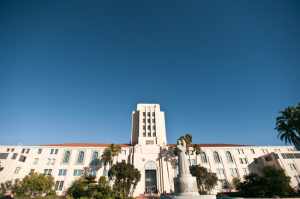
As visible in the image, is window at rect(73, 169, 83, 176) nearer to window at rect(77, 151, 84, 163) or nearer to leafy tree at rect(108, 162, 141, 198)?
window at rect(77, 151, 84, 163)

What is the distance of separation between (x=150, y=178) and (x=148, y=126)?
64.0 feet

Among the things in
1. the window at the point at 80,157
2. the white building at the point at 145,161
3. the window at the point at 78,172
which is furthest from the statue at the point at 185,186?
the window at the point at 80,157

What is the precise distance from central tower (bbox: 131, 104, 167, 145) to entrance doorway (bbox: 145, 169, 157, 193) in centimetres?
1061

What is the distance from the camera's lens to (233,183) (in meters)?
41.2

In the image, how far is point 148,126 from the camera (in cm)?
5859

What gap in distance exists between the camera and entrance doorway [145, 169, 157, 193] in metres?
42.1

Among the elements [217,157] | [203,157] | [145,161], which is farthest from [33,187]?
[217,157]

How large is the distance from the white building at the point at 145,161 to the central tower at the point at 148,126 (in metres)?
1.95

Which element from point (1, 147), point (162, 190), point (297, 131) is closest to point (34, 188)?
point (1, 147)

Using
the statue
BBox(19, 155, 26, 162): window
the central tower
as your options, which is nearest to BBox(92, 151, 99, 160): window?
the central tower

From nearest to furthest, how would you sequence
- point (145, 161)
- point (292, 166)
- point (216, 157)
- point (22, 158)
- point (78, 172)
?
Answer: 1. point (22, 158)
2. point (292, 166)
3. point (78, 172)
4. point (145, 161)
5. point (216, 157)

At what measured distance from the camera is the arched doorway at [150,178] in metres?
42.3

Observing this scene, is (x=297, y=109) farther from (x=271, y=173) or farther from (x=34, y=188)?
(x=34, y=188)

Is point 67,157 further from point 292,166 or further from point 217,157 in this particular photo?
point 292,166
